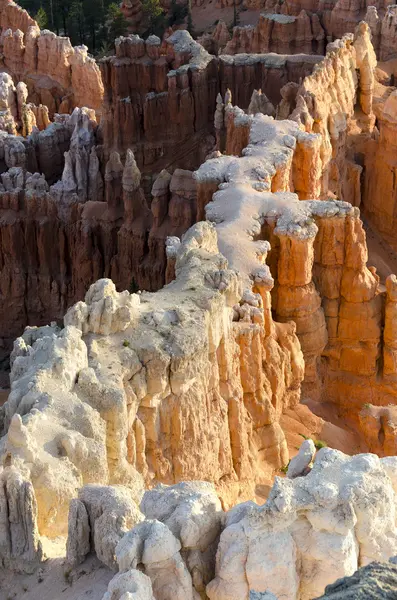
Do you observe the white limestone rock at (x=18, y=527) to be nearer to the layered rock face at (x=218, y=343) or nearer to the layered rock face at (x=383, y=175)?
the layered rock face at (x=218, y=343)

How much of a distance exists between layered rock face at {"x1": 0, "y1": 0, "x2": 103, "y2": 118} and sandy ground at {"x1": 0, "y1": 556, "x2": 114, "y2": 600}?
1886 inches

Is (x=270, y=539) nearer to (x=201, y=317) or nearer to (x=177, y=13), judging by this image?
(x=201, y=317)

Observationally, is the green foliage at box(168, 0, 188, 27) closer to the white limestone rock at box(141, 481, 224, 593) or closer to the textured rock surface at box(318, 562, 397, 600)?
the white limestone rock at box(141, 481, 224, 593)

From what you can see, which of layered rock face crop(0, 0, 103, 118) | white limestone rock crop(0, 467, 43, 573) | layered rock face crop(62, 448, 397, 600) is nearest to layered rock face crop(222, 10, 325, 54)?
layered rock face crop(0, 0, 103, 118)

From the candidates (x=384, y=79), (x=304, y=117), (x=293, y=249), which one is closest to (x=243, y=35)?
(x=384, y=79)

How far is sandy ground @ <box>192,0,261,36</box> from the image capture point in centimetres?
7562

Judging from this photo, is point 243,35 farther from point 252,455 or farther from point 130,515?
point 130,515

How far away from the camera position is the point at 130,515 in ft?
43.2

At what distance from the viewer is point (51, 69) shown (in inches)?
2452

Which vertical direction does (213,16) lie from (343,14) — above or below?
below

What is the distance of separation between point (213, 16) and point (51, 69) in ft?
66.7

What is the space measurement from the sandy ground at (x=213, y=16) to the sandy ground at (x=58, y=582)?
64.8m

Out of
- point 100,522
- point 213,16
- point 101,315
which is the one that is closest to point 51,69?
point 213,16

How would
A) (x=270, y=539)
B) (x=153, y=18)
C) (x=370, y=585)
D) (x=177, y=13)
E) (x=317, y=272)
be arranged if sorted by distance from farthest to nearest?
(x=177, y=13) → (x=153, y=18) → (x=317, y=272) → (x=270, y=539) → (x=370, y=585)
